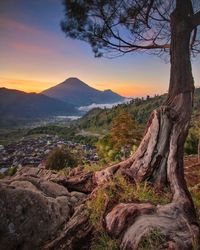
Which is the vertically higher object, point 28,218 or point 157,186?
point 157,186

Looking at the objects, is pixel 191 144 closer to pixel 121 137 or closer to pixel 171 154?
pixel 121 137

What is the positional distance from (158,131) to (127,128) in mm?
23194

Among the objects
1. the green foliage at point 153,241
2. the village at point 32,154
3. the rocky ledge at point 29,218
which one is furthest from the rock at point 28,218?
the village at point 32,154

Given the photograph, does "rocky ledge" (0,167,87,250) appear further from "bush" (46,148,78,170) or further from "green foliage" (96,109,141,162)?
"green foliage" (96,109,141,162)

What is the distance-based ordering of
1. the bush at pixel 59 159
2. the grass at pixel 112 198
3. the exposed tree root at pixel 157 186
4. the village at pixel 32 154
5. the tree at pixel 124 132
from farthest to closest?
the village at pixel 32 154 < the tree at pixel 124 132 < the bush at pixel 59 159 < the grass at pixel 112 198 < the exposed tree root at pixel 157 186

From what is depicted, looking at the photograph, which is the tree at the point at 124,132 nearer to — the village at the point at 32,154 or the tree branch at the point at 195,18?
the village at the point at 32,154

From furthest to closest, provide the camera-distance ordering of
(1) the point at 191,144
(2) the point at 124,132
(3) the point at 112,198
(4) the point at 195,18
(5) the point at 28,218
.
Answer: (2) the point at 124,132
(1) the point at 191,144
(4) the point at 195,18
(3) the point at 112,198
(5) the point at 28,218

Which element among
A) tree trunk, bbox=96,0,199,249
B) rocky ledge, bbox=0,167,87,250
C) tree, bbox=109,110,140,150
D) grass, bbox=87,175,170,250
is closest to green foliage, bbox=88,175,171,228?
grass, bbox=87,175,170,250

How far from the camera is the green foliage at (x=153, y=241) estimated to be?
3697 millimetres

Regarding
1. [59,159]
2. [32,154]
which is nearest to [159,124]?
[59,159]

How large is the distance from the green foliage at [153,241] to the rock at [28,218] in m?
1.73

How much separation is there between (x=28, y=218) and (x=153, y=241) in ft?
7.10

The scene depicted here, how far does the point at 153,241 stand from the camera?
3.77m

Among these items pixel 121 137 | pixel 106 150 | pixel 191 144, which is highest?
pixel 191 144
